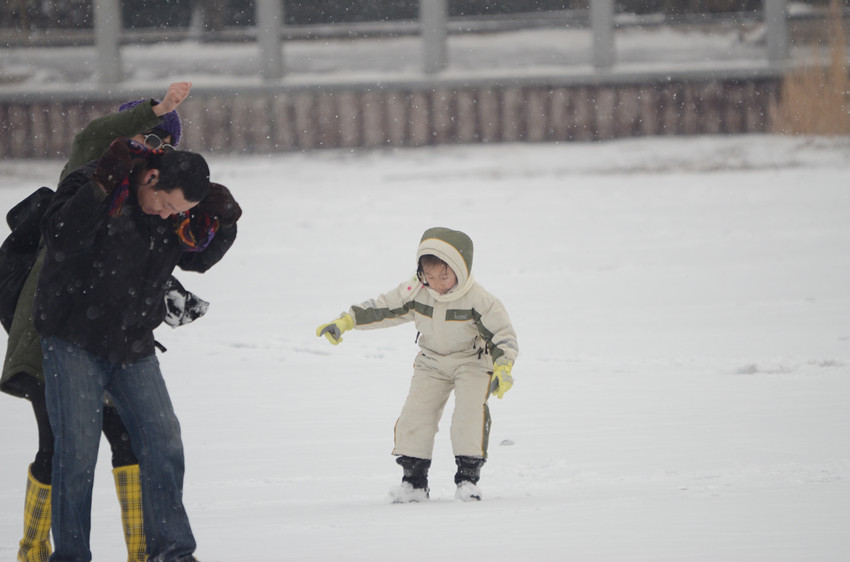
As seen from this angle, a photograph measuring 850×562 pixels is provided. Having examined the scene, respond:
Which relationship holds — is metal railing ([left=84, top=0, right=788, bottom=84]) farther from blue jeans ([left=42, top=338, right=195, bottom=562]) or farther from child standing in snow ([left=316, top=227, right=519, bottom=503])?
blue jeans ([left=42, top=338, right=195, bottom=562])

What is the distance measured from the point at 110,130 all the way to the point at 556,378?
10.8ft

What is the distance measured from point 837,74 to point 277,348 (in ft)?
30.9

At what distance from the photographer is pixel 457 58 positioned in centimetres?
1509

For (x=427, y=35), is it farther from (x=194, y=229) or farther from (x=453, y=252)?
(x=194, y=229)

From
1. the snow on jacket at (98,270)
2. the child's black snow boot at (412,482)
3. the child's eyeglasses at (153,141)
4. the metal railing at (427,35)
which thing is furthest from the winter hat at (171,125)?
the metal railing at (427,35)

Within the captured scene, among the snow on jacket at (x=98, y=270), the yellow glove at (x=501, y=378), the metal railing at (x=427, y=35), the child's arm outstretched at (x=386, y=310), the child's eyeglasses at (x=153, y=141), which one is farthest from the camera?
the metal railing at (x=427, y=35)

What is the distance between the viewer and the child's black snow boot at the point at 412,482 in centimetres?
390

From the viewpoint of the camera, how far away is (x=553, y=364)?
19.9 feet

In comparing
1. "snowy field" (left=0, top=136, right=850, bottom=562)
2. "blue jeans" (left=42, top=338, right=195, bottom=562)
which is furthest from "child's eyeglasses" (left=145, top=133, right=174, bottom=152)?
"snowy field" (left=0, top=136, right=850, bottom=562)

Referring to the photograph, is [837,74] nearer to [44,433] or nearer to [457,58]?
[457,58]

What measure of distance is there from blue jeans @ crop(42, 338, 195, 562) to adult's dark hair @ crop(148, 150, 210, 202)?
0.50 meters

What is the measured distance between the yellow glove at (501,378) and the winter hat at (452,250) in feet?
1.04

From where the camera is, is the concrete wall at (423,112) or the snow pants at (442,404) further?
the concrete wall at (423,112)

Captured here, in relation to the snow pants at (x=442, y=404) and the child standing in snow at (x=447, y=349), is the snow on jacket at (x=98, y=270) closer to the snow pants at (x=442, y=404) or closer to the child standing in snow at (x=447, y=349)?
the child standing in snow at (x=447, y=349)
